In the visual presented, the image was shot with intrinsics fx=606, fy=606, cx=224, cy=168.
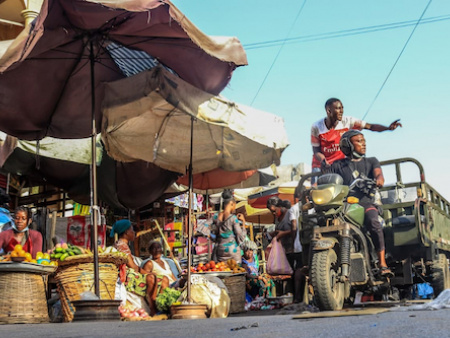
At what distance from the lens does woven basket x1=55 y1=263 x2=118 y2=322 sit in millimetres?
6820

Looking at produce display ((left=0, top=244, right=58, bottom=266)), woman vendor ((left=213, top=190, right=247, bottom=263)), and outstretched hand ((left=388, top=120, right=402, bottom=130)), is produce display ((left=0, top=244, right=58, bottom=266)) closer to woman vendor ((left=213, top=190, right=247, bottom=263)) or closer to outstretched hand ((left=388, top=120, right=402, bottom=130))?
woman vendor ((left=213, top=190, right=247, bottom=263))

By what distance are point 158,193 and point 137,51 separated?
4121mm

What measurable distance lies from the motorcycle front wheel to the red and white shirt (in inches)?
81.9

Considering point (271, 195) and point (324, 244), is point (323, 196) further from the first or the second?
point (271, 195)

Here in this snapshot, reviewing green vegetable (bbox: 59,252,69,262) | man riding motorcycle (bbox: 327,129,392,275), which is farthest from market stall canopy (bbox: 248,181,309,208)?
green vegetable (bbox: 59,252,69,262)

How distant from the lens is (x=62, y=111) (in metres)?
8.61

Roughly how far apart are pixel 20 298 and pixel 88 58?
305 centimetres

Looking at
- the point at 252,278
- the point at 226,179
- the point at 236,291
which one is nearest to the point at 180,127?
the point at 226,179

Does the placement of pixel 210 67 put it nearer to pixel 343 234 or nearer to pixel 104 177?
pixel 343 234

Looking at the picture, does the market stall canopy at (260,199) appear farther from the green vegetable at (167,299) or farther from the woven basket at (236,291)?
the green vegetable at (167,299)

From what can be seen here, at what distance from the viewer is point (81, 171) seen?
10.9 metres

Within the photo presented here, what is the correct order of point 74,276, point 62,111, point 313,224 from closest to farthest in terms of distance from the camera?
point 74,276
point 313,224
point 62,111

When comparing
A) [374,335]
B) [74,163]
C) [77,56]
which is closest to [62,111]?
[77,56]

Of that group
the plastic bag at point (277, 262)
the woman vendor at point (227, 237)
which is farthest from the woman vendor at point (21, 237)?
the plastic bag at point (277, 262)
